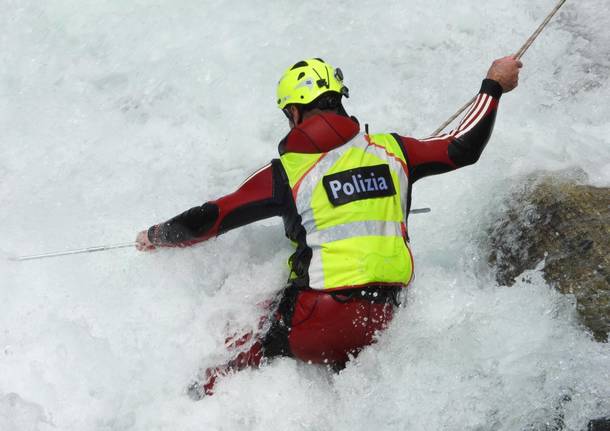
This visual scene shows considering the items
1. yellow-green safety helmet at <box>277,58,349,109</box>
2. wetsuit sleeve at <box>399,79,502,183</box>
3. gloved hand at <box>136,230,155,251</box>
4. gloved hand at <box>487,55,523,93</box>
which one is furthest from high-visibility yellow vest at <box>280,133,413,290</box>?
gloved hand at <box>136,230,155,251</box>

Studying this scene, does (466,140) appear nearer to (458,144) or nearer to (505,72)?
(458,144)

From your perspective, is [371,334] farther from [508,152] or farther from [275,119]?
[275,119]

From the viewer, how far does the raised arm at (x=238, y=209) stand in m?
3.43

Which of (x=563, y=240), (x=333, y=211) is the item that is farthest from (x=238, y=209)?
(x=563, y=240)

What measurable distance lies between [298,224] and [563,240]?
5.10 ft

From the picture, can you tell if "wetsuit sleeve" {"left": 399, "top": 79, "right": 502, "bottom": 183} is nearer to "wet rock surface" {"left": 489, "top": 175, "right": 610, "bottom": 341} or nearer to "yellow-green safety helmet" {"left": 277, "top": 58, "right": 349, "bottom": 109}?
"yellow-green safety helmet" {"left": 277, "top": 58, "right": 349, "bottom": 109}

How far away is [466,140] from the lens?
361 cm

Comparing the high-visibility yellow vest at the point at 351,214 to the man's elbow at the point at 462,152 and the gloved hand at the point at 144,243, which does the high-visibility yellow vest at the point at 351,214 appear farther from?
the gloved hand at the point at 144,243

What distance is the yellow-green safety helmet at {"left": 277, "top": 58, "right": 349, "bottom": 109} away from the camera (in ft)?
11.7

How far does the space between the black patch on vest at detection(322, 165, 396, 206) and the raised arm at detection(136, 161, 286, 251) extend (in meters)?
0.27

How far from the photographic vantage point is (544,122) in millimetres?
5348

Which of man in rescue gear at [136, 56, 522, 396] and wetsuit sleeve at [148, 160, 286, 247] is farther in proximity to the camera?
wetsuit sleeve at [148, 160, 286, 247]

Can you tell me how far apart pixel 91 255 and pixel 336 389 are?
2.07m

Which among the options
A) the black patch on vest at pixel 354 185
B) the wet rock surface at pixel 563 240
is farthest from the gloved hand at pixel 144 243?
the wet rock surface at pixel 563 240
